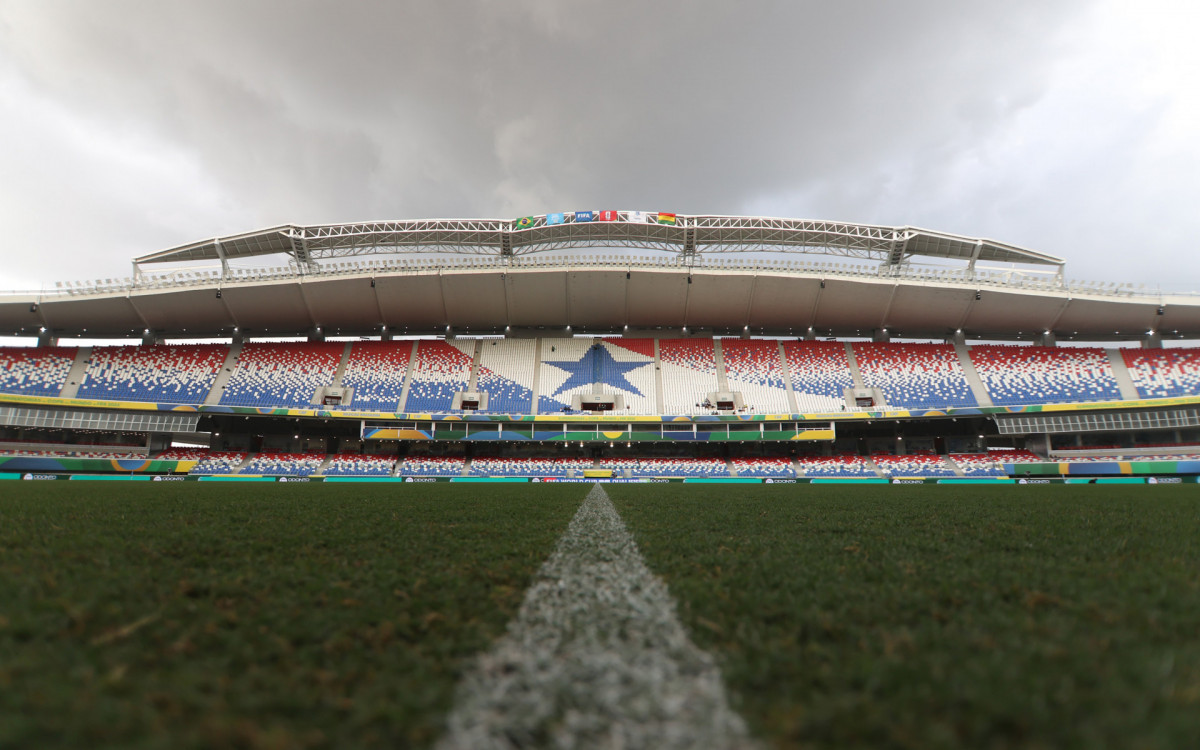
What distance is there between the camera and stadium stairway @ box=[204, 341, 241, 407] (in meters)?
24.5

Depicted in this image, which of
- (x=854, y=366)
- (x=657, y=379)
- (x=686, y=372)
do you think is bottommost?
(x=657, y=379)

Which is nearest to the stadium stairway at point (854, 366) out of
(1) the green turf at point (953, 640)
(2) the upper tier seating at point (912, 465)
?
(2) the upper tier seating at point (912, 465)

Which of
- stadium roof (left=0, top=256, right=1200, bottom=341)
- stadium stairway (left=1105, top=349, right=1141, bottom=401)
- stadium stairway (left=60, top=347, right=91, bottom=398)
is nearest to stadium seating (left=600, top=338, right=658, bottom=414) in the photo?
stadium roof (left=0, top=256, right=1200, bottom=341)

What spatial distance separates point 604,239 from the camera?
83.9 feet

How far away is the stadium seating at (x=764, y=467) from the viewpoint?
76.5ft

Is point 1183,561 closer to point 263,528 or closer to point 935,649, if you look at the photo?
point 935,649

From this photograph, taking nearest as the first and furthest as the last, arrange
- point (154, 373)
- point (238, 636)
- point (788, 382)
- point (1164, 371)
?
point (238, 636), point (1164, 371), point (154, 373), point (788, 382)

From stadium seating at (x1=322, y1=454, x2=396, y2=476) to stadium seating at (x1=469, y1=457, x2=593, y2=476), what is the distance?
416cm

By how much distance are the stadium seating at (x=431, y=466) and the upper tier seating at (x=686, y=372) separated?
1120 centimetres

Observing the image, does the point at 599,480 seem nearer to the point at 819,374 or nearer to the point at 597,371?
the point at 597,371

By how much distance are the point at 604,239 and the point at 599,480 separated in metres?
12.6

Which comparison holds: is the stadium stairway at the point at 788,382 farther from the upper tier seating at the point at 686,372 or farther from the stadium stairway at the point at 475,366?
the stadium stairway at the point at 475,366

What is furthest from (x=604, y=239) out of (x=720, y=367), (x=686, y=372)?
(x=720, y=367)

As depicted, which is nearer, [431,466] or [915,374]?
[431,466]
